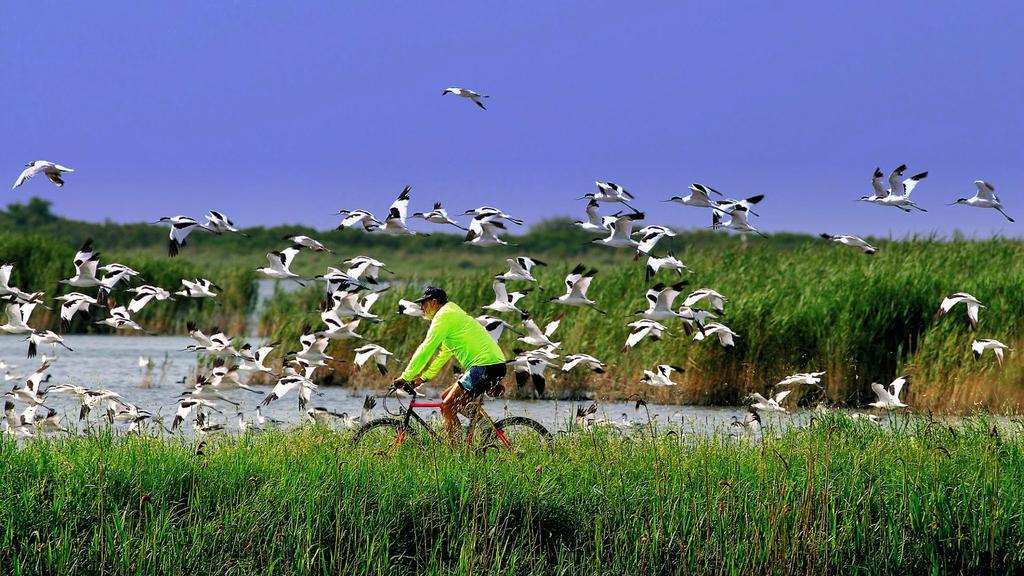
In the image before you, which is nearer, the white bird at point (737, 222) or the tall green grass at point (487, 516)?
the tall green grass at point (487, 516)

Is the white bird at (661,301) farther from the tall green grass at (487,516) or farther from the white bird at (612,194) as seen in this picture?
the tall green grass at (487,516)

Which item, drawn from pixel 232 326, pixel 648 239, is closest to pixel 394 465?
pixel 648 239

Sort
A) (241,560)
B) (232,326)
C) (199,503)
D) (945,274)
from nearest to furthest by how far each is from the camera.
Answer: (241,560) < (199,503) < (945,274) < (232,326)

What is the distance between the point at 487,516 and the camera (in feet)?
26.6

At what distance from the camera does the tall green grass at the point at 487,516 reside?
7.36 m

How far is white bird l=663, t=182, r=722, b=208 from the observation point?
14.6 meters

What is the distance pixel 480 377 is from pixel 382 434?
1.14m

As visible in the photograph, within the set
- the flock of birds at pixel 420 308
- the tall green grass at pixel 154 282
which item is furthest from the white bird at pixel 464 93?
the tall green grass at pixel 154 282

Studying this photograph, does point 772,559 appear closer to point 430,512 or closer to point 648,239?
point 430,512

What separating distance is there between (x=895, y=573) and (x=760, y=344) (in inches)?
395

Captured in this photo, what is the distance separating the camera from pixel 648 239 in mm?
14648

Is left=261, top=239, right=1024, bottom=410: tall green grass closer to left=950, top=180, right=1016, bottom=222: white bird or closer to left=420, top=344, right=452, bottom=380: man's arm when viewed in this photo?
left=950, top=180, right=1016, bottom=222: white bird

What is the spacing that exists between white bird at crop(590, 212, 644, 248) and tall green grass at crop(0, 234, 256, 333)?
15288 millimetres

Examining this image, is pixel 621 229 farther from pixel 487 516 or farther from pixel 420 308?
pixel 487 516
